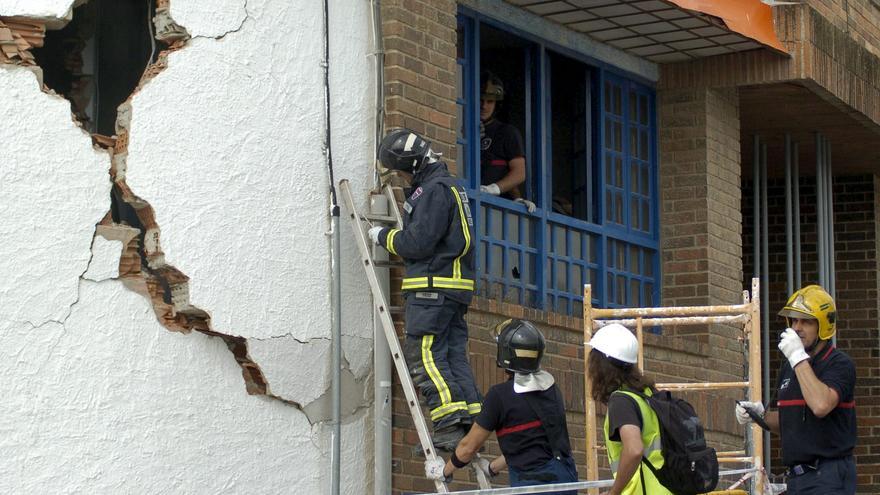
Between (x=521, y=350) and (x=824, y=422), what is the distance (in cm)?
154

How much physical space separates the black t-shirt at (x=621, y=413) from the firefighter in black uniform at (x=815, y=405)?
134 cm

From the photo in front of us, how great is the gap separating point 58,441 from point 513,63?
210 inches

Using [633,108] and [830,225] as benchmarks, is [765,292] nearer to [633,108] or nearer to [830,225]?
[830,225]

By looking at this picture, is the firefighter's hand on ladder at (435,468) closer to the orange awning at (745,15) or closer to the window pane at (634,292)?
the orange awning at (745,15)

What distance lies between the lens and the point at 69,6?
7684 mm

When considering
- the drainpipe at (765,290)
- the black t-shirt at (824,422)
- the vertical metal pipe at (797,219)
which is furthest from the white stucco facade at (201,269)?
the vertical metal pipe at (797,219)

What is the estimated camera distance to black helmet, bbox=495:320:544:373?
781 cm

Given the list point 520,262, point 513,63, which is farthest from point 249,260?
point 513,63

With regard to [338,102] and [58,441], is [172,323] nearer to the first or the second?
[58,441]

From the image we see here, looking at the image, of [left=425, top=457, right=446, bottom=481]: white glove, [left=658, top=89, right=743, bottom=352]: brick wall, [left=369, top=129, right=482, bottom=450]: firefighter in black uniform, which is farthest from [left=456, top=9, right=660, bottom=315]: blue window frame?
[left=425, top=457, right=446, bottom=481]: white glove

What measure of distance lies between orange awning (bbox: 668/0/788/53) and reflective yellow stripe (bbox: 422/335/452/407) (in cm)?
356

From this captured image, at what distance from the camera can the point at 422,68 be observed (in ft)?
30.9

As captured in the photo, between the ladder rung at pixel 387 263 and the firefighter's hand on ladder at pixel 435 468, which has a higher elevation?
the ladder rung at pixel 387 263

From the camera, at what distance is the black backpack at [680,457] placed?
6.85m
